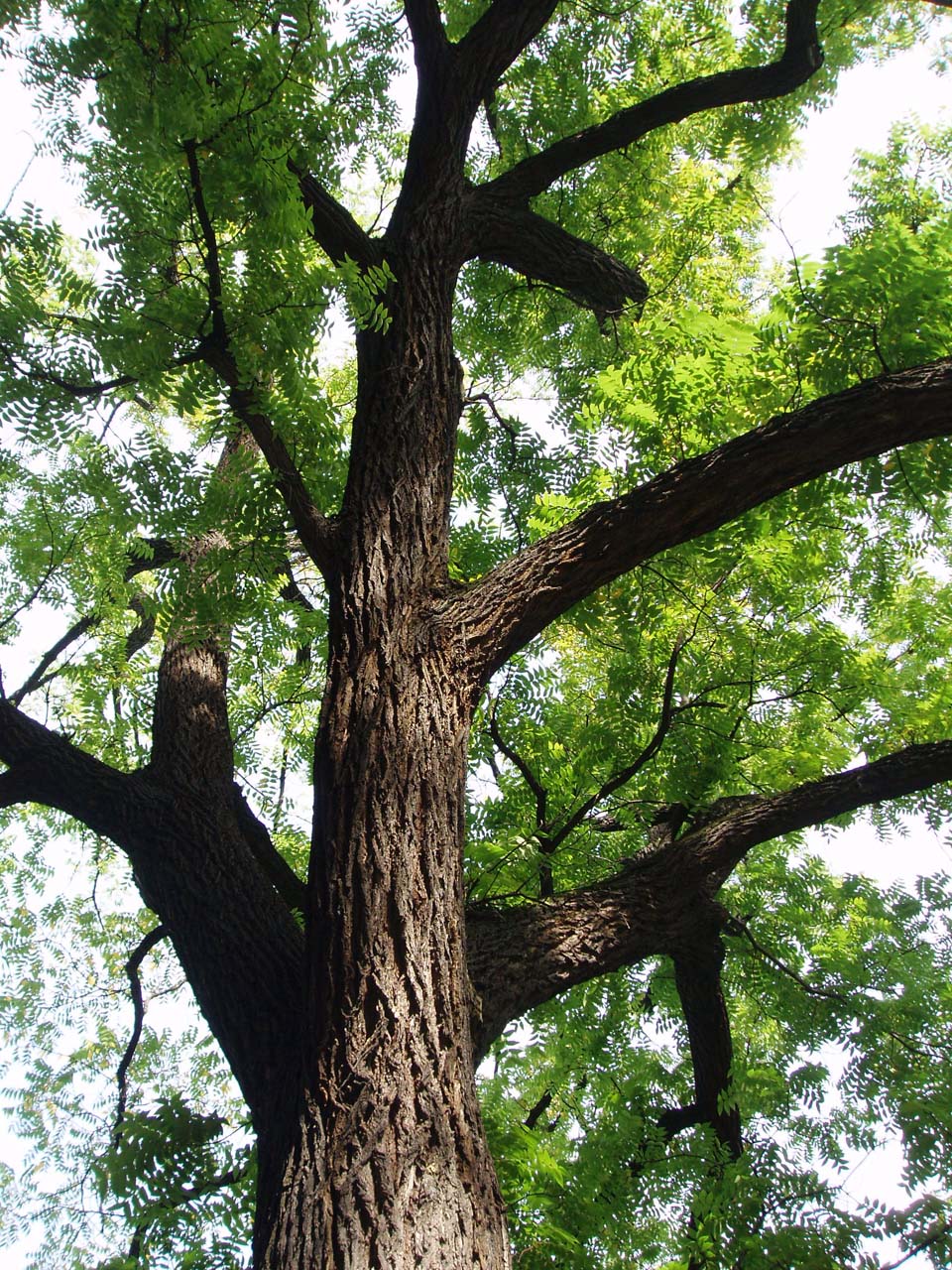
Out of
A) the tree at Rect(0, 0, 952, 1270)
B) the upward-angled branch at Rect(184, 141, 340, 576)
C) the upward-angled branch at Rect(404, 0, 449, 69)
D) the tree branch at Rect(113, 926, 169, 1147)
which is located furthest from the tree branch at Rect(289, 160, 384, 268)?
the tree branch at Rect(113, 926, 169, 1147)

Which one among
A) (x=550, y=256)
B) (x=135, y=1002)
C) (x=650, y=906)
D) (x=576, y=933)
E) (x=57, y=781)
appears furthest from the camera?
(x=550, y=256)

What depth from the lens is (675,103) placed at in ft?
15.5

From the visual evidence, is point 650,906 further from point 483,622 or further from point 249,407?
point 249,407

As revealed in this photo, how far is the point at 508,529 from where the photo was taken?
5.07 metres

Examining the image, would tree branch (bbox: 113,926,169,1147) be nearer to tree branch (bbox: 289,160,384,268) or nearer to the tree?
the tree

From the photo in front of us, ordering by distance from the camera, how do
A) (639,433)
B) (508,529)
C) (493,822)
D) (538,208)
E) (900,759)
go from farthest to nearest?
(538,208) < (508,529) < (493,822) < (639,433) < (900,759)

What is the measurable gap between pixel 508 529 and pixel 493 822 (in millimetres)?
1778

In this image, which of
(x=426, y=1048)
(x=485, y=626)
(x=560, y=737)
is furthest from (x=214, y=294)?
(x=560, y=737)

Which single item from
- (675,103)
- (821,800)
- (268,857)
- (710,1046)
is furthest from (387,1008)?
(675,103)

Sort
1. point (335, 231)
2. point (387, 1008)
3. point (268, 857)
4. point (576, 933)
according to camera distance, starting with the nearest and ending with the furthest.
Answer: point (387, 1008) → point (576, 933) → point (268, 857) → point (335, 231)

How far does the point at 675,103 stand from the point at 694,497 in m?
3.17

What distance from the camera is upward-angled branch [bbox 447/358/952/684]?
269 centimetres

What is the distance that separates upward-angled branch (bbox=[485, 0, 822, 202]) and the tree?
23 mm

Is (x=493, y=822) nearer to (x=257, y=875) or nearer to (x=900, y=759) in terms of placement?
(x=257, y=875)
